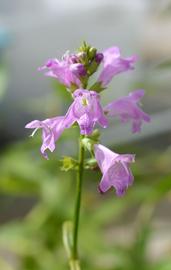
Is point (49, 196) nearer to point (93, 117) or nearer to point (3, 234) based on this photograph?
point (3, 234)

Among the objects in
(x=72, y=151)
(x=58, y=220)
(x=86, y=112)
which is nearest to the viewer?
(x=86, y=112)

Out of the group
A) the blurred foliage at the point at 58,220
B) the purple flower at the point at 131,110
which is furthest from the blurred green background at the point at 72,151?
the purple flower at the point at 131,110

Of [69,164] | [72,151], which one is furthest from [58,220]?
[69,164]

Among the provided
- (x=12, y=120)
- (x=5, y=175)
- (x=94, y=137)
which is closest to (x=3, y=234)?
(x=5, y=175)

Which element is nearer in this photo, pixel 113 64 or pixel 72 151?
pixel 113 64

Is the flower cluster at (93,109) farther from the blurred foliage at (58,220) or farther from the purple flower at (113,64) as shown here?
the blurred foliage at (58,220)

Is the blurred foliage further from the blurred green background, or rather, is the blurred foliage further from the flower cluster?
the flower cluster

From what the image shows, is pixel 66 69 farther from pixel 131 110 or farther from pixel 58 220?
pixel 58 220
